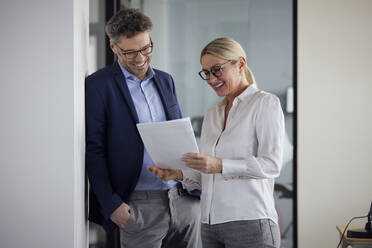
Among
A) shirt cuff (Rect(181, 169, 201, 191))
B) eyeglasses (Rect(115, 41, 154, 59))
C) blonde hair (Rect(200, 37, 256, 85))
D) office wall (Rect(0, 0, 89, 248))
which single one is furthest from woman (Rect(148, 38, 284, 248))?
office wall (Rect(0, 0, 89, 248))

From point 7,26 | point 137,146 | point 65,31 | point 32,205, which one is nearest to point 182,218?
point 137,146

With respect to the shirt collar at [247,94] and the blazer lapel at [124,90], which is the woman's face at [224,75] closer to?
the shirt collar at [247,94]

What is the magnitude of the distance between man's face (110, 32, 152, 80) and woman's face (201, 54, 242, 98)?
29 cm

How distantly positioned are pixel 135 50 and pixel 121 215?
729 mm

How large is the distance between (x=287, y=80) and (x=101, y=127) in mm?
1728

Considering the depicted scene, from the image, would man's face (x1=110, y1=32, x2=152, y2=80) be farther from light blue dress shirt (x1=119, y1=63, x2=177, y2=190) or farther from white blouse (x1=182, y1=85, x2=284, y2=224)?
white blouse (x1=182, y1=85, x2=284, y2=224)

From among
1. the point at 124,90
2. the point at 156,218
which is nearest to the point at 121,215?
the point at 156,218

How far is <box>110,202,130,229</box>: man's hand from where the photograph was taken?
6.03 feet

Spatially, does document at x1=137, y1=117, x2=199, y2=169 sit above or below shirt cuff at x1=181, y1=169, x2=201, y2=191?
above

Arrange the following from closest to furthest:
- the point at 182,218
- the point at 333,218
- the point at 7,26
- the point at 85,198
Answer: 1. the point at 7,26
2. the point at 85,198
3. the point at 182,218
4. the point at 333,218

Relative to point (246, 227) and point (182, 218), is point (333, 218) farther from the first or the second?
point (246, 227)

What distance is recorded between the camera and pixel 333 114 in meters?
3.09

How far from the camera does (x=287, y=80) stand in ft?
10.3

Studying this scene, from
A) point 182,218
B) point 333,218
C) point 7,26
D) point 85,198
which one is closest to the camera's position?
point 7,26
